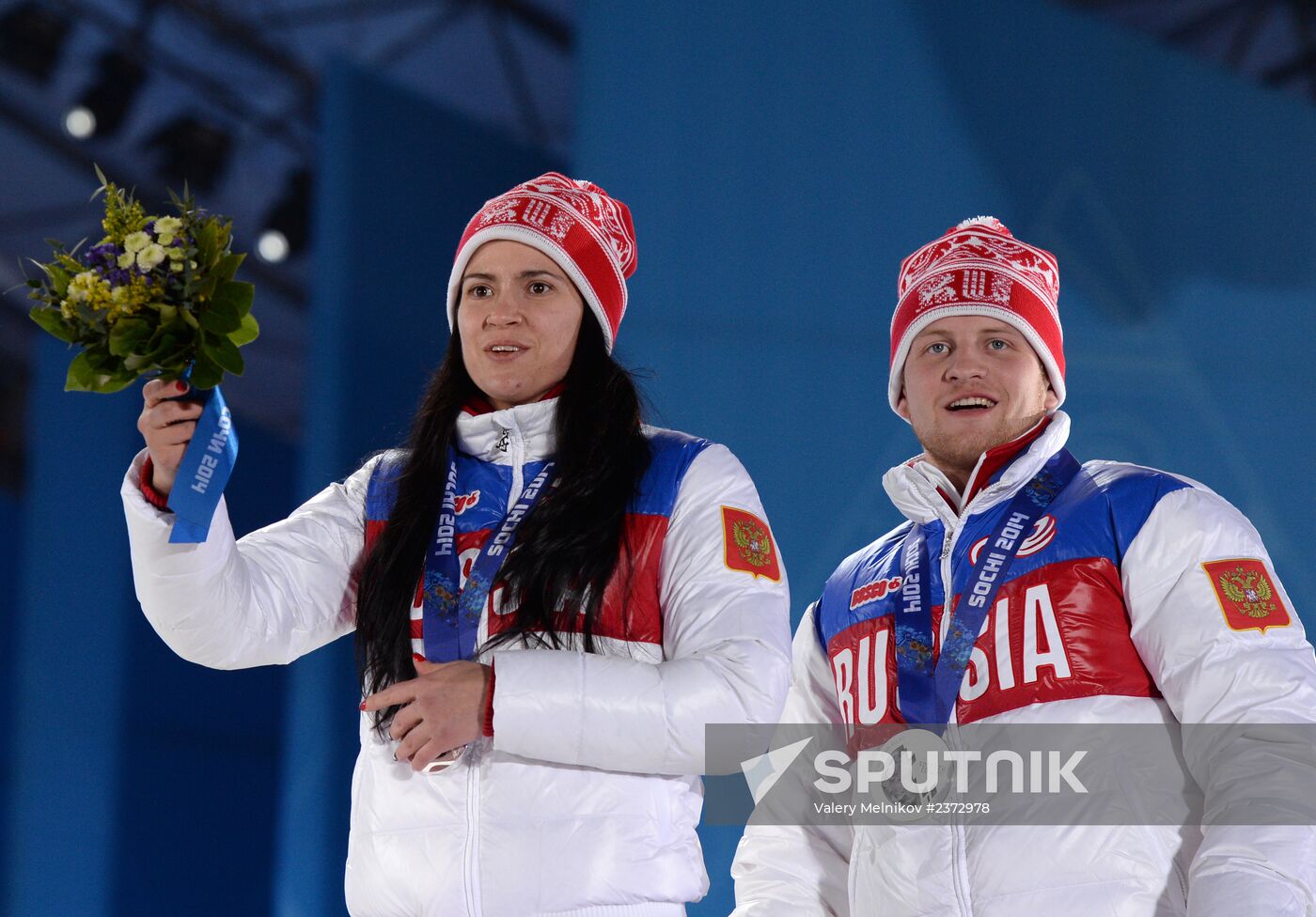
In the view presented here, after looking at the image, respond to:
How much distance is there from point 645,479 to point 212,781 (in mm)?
6856

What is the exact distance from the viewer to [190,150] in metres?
6.95

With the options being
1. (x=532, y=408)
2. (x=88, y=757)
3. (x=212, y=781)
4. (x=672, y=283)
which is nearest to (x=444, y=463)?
(x=532, y=408)

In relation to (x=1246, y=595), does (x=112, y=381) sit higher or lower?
higher

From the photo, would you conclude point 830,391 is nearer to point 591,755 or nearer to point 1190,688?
point 1190,688

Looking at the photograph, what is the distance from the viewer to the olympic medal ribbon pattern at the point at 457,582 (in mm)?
1806

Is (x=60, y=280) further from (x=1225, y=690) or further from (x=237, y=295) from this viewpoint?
(x=1225, y=690)

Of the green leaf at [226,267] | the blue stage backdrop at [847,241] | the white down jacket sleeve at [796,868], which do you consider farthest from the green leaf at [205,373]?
the blue stage backdrop at [847,241]

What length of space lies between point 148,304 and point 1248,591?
1.49 m

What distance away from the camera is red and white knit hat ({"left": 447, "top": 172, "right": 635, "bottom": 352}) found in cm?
217

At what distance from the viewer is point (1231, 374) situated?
4480 millimetres

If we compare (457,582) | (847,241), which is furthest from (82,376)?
(847,241)

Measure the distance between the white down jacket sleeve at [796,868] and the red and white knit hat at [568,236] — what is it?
65cm

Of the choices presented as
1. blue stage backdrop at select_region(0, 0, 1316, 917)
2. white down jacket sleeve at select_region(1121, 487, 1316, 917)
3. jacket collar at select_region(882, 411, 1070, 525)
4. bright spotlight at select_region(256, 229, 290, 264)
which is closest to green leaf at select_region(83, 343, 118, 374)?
jacket collar at select_region(882, 411, 1070, 525)

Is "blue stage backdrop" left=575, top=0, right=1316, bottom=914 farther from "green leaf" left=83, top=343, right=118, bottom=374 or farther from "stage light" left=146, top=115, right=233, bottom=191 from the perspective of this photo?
"stage light" left=146, top=115, right=233, bottom=191
